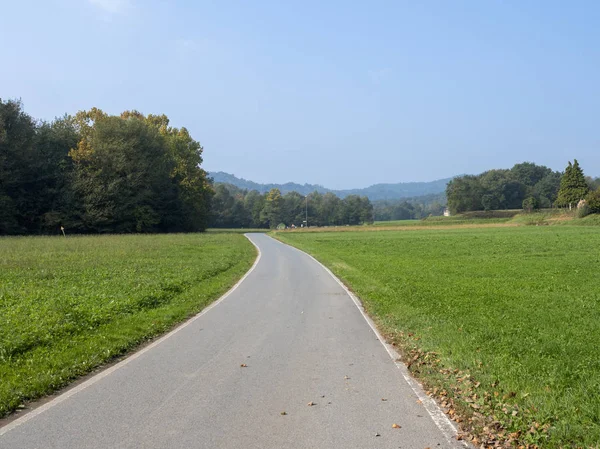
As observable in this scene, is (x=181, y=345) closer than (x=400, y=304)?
Yes

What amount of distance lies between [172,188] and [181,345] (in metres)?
67.2

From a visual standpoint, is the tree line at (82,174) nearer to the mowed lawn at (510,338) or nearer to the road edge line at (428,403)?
the mowed lawn at (510,338)

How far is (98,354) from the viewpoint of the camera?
8383 millimetres

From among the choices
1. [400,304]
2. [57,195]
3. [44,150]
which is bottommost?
[400,304]

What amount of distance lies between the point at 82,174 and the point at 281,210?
3257 inches

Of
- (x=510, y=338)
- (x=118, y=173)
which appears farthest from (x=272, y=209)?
(x=510, y=338)

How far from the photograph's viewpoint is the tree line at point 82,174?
174ft

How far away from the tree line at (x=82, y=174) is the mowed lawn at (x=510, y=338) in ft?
150

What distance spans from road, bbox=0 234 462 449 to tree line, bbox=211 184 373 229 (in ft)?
376

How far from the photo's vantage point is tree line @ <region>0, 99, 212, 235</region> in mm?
53062

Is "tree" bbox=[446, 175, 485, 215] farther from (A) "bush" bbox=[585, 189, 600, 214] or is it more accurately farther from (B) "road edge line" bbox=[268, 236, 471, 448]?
(B) "road edge line" bbox=[268, 236, 471, 448]

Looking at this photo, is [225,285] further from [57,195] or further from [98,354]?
[57,195]

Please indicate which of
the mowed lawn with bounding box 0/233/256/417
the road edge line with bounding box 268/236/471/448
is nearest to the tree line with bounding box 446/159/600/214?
the mowed lawn with bounding box 0/233/256/417

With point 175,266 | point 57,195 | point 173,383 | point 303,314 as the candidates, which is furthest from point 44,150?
point 173,383
